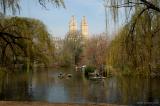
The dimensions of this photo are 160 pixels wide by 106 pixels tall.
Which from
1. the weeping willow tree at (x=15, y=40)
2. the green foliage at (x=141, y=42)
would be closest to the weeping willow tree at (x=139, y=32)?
the green foliage at (x=141, y=42)

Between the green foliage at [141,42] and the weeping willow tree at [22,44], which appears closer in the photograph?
the green foliage at [141,42]

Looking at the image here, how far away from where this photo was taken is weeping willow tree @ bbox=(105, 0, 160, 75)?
7.65m

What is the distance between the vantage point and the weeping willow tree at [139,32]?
25.1ft

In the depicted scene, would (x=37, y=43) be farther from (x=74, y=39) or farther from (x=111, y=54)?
(x=74, y=39)

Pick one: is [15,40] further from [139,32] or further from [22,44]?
[139,32]

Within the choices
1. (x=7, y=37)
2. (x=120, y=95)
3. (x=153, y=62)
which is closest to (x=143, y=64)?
(x=153, y=62)

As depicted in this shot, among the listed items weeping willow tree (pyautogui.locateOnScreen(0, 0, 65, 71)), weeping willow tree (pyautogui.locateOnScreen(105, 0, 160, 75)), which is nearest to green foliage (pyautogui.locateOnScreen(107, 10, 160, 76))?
weeping willow tree (pyautogui.locateOnScreen(105, 0, 160, 75))

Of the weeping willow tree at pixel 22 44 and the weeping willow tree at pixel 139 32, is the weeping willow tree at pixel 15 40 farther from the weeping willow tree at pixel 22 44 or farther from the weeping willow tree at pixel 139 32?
the weeping willow tree at pixel 139 32

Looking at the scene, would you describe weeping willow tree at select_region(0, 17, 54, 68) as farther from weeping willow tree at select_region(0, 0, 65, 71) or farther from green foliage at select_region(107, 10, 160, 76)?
green foliage at select_region(107, 10, 160, 76)

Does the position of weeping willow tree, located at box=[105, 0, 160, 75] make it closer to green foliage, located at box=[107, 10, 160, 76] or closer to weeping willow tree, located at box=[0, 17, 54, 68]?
green foliage, located at box=[107, 10, 160, 76]

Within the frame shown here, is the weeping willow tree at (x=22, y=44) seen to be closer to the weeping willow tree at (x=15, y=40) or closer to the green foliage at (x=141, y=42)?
the weeping willow tree at (x=15, y=40)

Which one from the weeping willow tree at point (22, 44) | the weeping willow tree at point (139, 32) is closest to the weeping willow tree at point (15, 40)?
the weeping willow tree at point (22, 44)

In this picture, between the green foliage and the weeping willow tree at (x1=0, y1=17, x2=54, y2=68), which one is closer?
the green foliage

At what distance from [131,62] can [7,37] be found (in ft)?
16.5
